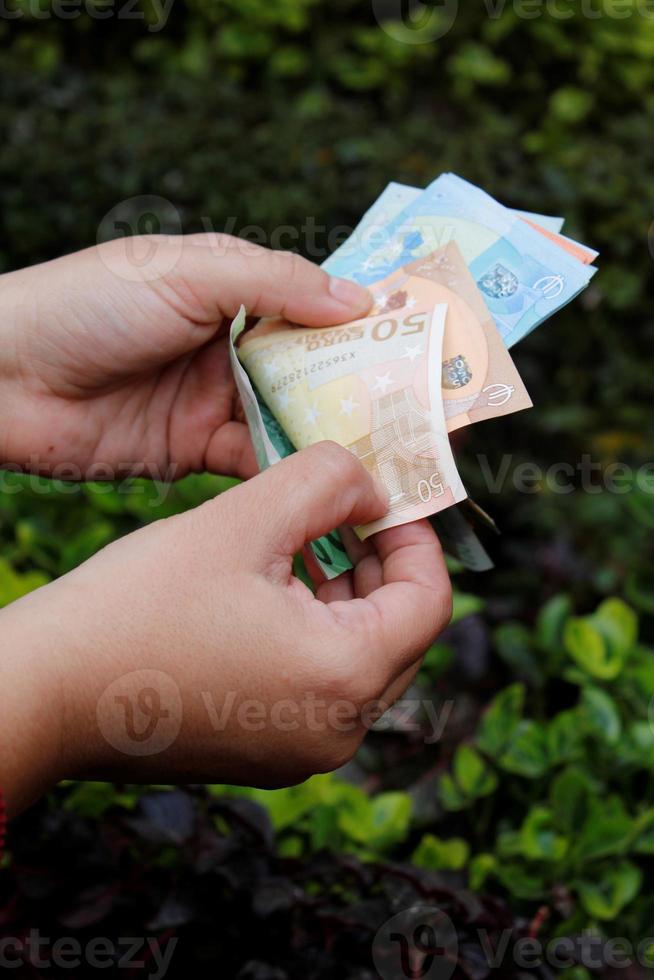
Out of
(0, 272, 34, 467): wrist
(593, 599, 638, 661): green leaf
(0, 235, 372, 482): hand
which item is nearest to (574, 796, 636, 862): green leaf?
(593, 599, 638, 661): green leaf

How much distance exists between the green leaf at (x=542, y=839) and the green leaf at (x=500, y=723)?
15 centimetres

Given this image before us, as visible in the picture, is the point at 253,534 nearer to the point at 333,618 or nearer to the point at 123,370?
the point at 333,618

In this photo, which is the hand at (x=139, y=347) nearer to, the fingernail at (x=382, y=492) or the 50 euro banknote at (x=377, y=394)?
the 50 euro banknote at (x=377, y=394)

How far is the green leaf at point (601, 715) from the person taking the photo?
67.8 inches

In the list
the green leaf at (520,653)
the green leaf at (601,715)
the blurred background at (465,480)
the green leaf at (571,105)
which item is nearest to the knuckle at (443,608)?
the blurred background at (465,480)

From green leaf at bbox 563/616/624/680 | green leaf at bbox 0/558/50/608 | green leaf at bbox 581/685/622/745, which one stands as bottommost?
green leaf at bbox 581/685/622/745

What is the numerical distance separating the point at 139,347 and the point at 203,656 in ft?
2.28

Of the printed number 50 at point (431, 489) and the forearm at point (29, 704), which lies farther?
the printed number 50 at point (431, 489)

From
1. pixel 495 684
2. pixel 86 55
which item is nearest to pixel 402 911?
pixel 495 684

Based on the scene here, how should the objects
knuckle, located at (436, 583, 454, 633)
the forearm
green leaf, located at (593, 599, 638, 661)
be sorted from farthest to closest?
green leaf, located at (593, 599, 638, 661) < knuckle, located at (436, 583, 454, 633) < the forearm

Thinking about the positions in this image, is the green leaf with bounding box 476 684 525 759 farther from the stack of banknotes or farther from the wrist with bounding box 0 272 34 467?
the wrist with bounding box 0 272 34 467

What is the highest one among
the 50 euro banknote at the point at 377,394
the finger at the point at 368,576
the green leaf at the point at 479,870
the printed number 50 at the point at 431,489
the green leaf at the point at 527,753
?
the 50 euro banknote at the point at 377,394

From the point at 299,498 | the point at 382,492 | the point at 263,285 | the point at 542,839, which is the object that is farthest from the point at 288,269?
the point at 542,839

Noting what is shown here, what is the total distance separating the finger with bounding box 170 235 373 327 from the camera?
1.49m
